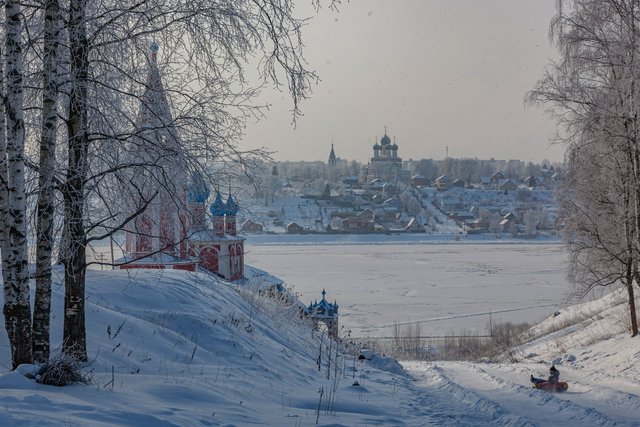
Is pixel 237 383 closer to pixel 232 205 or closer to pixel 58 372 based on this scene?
pixel 232 205

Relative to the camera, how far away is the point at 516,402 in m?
7.36

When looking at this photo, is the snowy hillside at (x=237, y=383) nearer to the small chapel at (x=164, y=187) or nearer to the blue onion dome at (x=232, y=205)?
the small chapel at (x=164, y=187)

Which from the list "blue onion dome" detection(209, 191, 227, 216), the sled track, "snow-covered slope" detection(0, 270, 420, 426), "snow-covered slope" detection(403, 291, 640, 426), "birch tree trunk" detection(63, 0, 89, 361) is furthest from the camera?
A: "snow-covered slope" detection(403, 291, 640, 426)

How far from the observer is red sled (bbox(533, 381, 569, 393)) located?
891cm

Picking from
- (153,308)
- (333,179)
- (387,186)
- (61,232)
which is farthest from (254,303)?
(333,179)

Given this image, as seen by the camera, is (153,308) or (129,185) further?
(153,308)

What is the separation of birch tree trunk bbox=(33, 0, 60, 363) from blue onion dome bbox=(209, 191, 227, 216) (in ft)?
4.28

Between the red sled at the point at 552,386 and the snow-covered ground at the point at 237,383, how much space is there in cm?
20

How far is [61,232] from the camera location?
551 cm

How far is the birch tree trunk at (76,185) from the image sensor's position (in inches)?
207

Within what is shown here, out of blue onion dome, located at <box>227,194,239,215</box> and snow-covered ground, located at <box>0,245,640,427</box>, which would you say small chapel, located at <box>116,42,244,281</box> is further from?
snow-covered ground, located at <box>0,245,640,427</box>

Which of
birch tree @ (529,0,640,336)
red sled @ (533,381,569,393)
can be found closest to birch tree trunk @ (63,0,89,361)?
red sled @ (533,381,569,393)

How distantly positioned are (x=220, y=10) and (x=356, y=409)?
3.60 m

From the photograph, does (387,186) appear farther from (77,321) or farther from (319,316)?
(77,321)
